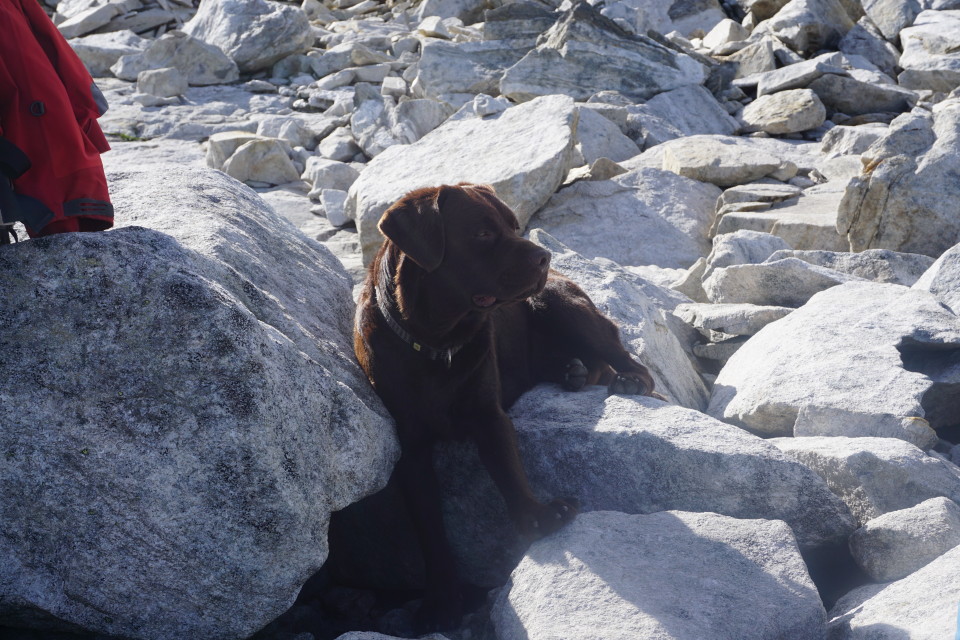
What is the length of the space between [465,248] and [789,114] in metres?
10.1

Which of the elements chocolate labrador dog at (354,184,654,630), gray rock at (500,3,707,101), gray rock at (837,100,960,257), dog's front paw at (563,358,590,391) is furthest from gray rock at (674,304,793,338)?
gray rock at (500,3,707,101)

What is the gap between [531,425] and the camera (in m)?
4.68

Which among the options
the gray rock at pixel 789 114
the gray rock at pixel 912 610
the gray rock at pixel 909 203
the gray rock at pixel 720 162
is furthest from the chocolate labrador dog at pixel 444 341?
the gray rock at pixel 789 114

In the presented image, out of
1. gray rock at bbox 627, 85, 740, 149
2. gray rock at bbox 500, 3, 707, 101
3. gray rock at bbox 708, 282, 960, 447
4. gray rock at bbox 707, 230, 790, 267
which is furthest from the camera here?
gray rock at bbox 500, 3, 707, 101

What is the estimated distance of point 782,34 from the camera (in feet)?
56.3

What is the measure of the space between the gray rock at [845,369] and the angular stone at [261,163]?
7.12 meters

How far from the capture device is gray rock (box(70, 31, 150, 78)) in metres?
17.8

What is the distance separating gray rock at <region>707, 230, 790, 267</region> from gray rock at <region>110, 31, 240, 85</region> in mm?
12098

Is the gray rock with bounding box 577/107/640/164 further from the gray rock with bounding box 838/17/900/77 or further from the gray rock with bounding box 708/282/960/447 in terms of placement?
the gray rock with bounding box 838/17/900/77

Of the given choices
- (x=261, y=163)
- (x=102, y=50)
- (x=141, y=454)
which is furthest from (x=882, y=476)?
(x=102, y=50)

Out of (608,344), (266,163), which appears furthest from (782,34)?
(608,344)

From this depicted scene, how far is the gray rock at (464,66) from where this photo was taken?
→ 47.0 ft

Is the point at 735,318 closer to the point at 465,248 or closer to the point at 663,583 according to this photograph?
the point at 465,248

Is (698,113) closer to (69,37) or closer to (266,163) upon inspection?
(266,163)
